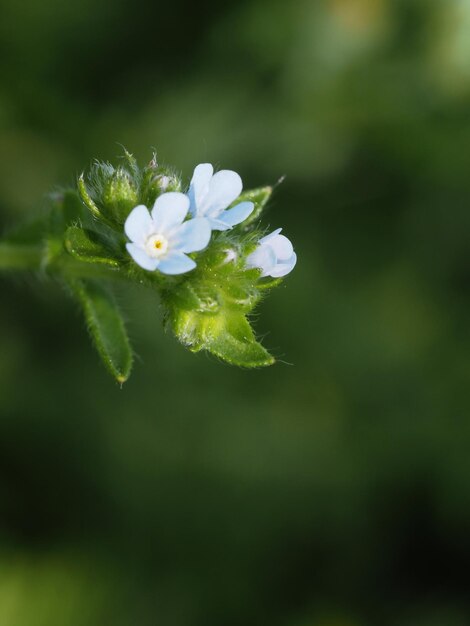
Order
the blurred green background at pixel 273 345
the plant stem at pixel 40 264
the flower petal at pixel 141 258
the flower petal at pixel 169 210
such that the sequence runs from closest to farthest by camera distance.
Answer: the flower petal at pixel 141 258, the flower petal at pixel 169 210, the plant stem at pixel 40 264, the blurred green background at pixel 273 345

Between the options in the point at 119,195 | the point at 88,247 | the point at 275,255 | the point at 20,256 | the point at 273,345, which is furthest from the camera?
the point at 273,345

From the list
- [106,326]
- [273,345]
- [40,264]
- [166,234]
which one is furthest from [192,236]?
[273,345]

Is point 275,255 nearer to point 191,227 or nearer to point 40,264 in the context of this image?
point 191,227

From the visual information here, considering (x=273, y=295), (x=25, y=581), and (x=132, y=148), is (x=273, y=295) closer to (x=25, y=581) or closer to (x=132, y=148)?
(x=132, y=148)

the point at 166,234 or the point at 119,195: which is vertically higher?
the point at 119,195

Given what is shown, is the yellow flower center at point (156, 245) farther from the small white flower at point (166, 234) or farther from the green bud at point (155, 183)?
the green bud at point (155, 183)

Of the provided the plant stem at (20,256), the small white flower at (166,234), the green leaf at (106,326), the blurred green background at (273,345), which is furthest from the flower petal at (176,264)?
the blurred green background at (273,345)
